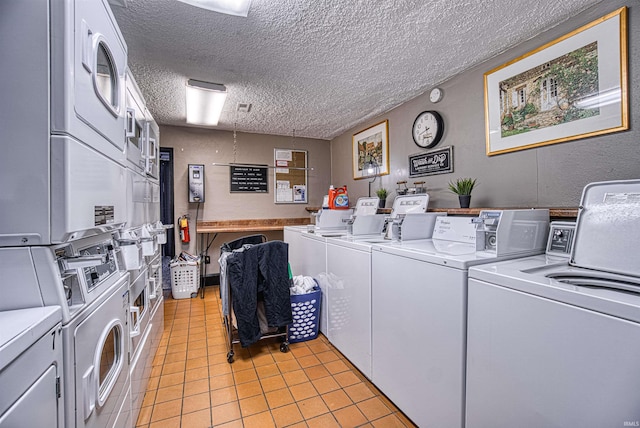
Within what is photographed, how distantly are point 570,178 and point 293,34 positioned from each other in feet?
6.76

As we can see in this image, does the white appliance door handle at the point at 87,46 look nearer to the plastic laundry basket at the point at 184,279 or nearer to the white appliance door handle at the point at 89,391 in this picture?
the white appliance door handle at the point at 89,391

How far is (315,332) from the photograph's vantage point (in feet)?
8.52

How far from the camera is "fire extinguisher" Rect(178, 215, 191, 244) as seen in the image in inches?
160

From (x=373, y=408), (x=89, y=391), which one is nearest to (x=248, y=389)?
(x=373, y=408)

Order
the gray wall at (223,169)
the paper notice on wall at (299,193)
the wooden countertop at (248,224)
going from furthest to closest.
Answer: the paper notice on wall at (299,193)
the gray wall at (223,169)
the wooden countertop at (248,224)

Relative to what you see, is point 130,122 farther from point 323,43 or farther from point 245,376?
point 245,376

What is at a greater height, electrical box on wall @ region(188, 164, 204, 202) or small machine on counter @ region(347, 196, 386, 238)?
electrical box on wall @ region(188, 164, 204, 202)

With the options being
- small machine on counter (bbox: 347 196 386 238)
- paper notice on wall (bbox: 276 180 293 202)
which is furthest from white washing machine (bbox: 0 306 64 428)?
paper notice on wall (bbox: 276 180 293 202)

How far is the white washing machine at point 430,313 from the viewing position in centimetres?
129

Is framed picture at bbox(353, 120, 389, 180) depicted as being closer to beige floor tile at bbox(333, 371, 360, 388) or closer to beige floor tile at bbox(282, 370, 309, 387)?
beige floor tile at bbox(333, 371, 360, 388)

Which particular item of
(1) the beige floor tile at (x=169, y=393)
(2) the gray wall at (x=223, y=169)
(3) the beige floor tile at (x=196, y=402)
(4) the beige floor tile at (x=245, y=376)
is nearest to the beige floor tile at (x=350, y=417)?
(4) the beige floor tile at (x=245, y=376)

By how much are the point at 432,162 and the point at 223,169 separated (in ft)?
10.1

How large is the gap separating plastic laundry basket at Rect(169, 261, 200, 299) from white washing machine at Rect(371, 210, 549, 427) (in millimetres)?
2928

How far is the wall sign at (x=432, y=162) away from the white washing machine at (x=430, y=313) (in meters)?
0.95
